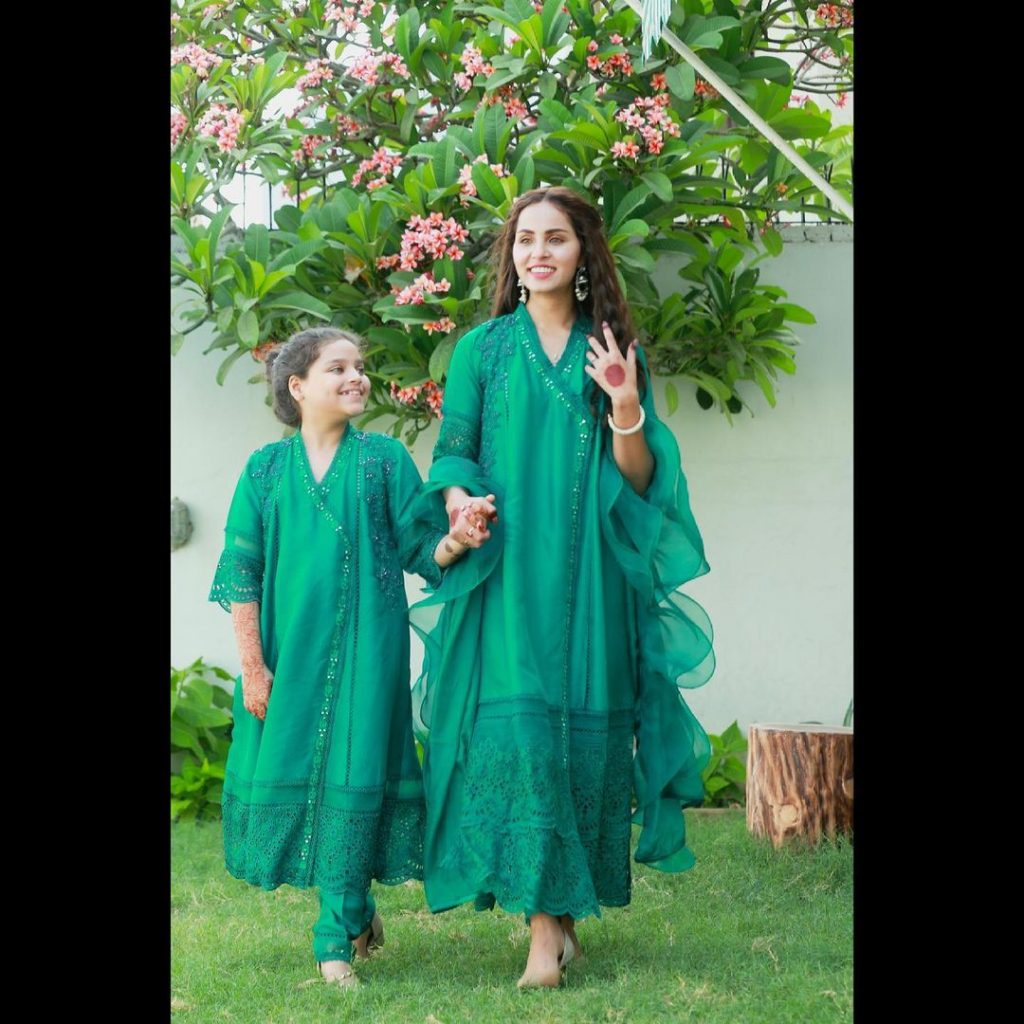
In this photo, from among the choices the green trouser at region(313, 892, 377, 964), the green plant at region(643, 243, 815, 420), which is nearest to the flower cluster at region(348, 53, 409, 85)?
the green plant at region(643, 243, 815, 420)

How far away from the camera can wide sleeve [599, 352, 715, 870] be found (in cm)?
334

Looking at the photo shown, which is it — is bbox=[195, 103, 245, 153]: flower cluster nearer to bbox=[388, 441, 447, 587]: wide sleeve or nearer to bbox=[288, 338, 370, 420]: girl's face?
bbox=[288, 338, 370, 420]: girl's face

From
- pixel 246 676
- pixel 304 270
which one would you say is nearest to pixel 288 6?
pixel 304 270

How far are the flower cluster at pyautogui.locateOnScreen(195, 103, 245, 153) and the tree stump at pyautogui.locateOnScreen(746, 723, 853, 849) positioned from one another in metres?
2.81

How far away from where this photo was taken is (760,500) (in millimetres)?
5746

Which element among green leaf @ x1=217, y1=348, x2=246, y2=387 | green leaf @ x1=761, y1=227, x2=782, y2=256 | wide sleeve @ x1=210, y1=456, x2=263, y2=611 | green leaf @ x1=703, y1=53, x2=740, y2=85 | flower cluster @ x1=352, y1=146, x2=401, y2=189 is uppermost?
green leaf @ x1=703, y1=53, x2=740, y2=85

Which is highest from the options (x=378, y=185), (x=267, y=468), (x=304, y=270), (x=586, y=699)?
(x=378, y=185)

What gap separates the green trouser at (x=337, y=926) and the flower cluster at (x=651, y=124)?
2682 millimetres

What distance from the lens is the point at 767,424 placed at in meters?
5.75

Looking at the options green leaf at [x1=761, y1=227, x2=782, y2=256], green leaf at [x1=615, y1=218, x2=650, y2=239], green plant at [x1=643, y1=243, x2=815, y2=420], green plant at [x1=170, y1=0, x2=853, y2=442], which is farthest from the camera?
green leaf at [x1=761, y1=227, x2=782, y2=256]

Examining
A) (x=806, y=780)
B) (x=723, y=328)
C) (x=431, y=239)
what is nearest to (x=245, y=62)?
(x=431, y=239)

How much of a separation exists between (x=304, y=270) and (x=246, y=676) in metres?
2.19

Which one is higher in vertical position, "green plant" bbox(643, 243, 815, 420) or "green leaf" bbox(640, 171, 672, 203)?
"green leaf" bbox(640, 171, 672, 203)
